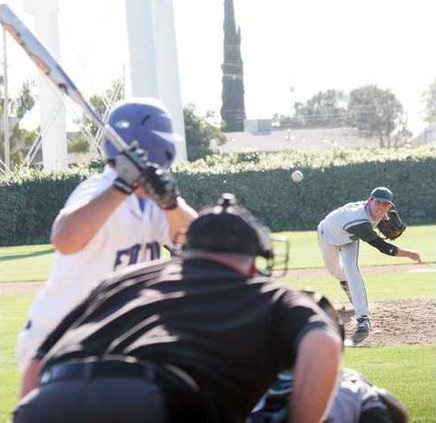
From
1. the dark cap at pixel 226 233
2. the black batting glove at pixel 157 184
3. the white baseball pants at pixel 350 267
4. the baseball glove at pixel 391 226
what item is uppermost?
the black batting glove at pixel 157 184

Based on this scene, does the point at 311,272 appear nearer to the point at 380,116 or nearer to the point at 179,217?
the point at 179,217

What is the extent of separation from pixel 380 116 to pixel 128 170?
111 metres

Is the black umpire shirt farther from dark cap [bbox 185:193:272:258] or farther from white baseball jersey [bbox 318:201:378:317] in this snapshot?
white baseball jersey [bbox 318:201:378:317]

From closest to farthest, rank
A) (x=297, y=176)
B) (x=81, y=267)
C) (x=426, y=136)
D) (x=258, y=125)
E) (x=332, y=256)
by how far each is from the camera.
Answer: (x=81, y=267), (x=332, y=256), (x=297, y=176), (x=426, y=136), (x=258, y=125)

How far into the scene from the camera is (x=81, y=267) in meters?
4.72

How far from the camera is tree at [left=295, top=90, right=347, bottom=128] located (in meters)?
133

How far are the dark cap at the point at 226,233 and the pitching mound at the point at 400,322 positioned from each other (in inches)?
366

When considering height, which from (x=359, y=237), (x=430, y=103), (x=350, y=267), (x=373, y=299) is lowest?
(x=373, y=299)

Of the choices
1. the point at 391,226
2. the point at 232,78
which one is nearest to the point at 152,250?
the point at 391,226

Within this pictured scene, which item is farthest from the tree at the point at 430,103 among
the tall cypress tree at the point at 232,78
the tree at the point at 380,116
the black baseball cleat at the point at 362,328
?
the black baseball cleat at the point at 362,328

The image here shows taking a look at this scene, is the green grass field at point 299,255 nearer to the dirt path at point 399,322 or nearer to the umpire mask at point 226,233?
the dirt path at point 399,322

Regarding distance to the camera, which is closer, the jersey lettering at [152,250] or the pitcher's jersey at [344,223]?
the jersey lettering at [152,250]

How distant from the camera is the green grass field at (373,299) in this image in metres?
9.33

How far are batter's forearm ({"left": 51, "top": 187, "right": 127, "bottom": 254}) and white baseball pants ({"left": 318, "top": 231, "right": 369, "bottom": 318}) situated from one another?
31.4 ft
